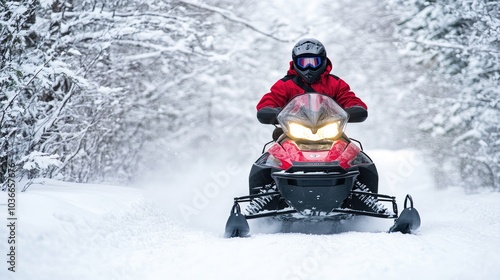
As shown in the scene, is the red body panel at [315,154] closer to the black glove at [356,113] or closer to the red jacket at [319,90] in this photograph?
the black glove at [356,113]

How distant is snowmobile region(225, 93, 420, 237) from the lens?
17.5ft

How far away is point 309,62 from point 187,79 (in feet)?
31.9

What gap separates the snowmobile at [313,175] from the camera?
5324 millimetres

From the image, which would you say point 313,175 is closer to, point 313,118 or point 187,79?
point 313,118

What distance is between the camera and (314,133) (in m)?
5.57

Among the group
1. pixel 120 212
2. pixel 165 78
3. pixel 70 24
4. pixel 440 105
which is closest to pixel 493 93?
pixel 440 105

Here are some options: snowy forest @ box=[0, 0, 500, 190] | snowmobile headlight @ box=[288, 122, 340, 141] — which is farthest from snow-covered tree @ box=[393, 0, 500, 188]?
snowmobile headlight @ box=[288, 122, 340, 141]

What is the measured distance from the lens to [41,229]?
395 cm

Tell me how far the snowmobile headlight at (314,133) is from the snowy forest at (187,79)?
7.70ft

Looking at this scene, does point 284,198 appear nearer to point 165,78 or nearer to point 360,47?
point 165,78

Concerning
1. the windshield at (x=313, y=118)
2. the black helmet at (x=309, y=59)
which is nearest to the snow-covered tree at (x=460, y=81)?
the black helmet at (x=309, y=59)

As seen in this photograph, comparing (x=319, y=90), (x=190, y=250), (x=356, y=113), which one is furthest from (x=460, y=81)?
(x=190, y=250)

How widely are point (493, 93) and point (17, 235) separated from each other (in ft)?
36.9

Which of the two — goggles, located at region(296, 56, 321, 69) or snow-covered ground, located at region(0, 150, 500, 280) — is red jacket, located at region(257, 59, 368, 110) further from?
snow-covered ground, located at region(0, 150, 500, 280)
